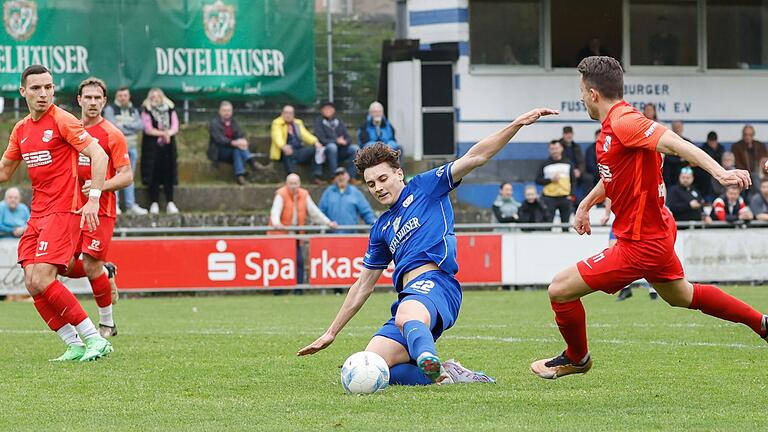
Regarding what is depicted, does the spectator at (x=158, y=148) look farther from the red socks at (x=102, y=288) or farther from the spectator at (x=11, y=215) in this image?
the red socks at (x=102, y=288)

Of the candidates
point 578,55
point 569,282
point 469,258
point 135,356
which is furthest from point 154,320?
point 578,55

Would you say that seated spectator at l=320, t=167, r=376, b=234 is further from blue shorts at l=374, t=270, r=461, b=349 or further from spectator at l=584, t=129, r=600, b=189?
blue shorts at l=374, t=270, r=461, b=349

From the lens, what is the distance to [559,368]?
8.20 metres

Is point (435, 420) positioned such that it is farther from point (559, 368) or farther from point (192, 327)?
point (192, 327)

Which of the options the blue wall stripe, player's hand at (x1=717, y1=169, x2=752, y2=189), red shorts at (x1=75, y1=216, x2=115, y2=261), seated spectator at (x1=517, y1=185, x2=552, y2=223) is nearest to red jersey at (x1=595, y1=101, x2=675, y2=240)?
player's hand at (x1=717, y1=169, x2=752, y2=189)

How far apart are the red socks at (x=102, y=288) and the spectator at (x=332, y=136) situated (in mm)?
11025

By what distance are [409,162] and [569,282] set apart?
57.3 feet

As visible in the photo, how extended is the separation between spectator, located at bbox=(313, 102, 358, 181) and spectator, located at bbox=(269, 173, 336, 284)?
2573 millimetres

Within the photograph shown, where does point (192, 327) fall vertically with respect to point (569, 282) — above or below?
below

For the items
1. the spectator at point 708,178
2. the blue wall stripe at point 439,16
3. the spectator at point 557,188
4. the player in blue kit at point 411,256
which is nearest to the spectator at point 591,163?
the spectator at point 557,188

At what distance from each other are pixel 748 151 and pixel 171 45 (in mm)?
10692

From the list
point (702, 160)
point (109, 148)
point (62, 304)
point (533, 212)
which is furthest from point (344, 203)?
point (702, 160)

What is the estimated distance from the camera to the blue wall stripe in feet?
82.6

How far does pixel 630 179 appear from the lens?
25.3ft
